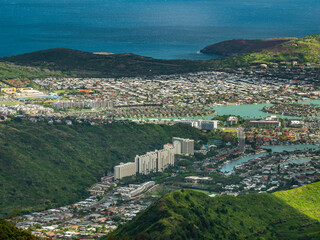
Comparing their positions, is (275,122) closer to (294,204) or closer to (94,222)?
(294,204)

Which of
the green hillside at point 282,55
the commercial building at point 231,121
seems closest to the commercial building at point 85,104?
the commercial building at point 231,121

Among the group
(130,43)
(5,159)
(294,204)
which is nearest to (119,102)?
(5,159)

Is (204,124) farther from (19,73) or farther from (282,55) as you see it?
(282,55)

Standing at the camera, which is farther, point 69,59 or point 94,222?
point 69,59

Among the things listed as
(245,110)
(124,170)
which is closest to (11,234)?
(124,170)

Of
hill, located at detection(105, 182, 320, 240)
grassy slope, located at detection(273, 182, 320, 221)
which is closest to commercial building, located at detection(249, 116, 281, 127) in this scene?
grassy slope, located at detection(273, 182, 320, 221)
